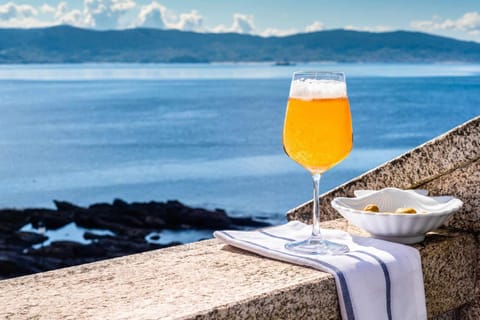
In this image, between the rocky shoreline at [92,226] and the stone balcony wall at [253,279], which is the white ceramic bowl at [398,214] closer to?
the stone balcony wall at [253,279]

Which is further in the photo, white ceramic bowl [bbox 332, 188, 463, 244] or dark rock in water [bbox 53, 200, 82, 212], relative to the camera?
dark rock in water [bbox 53, 200, 82, 212]

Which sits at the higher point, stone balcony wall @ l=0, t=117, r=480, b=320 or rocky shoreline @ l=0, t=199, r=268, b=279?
stone balcony wall @ l=0, t=117, r=480, b=320

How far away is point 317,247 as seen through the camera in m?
1.92

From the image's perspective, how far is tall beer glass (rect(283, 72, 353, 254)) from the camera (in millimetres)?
1805

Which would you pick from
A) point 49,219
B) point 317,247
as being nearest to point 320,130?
point 317,247

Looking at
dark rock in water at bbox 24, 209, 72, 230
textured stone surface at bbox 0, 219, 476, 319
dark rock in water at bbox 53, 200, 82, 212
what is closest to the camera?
textured stone surface at bbox 0, 219, 476, 319

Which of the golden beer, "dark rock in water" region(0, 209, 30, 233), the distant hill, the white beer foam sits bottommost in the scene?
"dark rock in water" region(0, 209, 30, 233)

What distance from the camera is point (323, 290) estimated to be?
1.71 m

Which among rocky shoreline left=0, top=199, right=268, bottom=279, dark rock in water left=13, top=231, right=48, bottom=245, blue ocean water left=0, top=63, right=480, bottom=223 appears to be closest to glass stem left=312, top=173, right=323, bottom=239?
rocky shoreline left=0, top=199, right=268, bottom=279

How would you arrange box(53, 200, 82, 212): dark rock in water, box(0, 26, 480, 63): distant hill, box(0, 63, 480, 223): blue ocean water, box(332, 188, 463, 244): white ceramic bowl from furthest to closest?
box(0, 26, 480, 63): distant hill, box(0, 63, 480, 223): blue ocean water, box(53, 200, 82, 212): dark rock in water, box(332, 188, 463, 244): white ceramic bowl

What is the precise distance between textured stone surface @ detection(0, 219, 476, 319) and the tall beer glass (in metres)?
0.19

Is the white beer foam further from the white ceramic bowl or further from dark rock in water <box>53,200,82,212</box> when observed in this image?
dark rock in water <box>53,200,82,212</box>

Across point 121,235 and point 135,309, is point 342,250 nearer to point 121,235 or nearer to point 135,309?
point 135,309

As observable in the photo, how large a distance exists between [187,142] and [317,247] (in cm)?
5183
